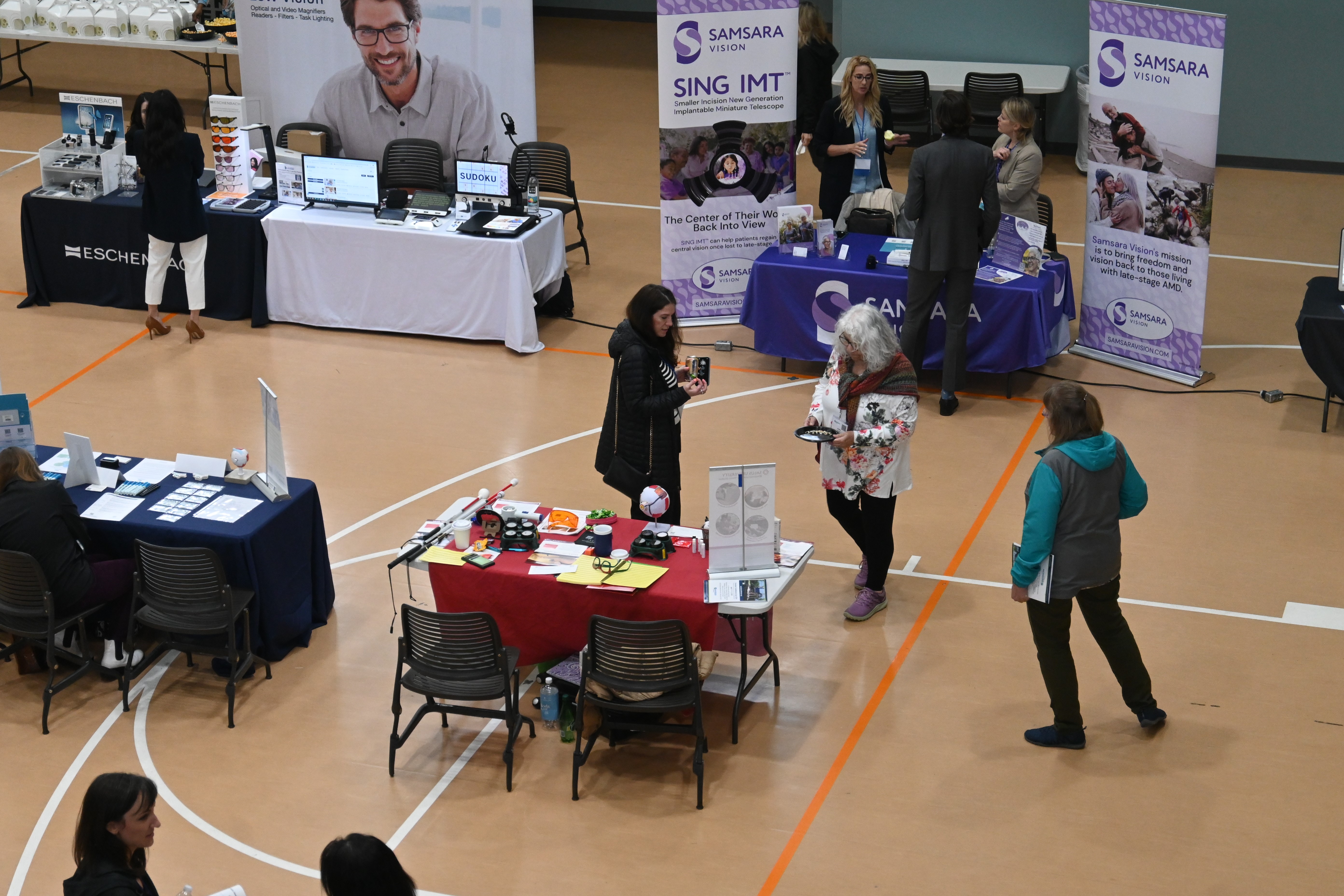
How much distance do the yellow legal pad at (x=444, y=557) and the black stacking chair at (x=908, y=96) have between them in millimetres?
8446

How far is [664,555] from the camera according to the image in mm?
6227

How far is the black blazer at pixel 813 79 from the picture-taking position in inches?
473

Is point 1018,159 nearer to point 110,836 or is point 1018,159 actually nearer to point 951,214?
point 951,214

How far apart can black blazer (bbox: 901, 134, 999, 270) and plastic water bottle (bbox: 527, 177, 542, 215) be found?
2818mm

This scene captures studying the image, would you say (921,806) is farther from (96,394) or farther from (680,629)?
(96,394)

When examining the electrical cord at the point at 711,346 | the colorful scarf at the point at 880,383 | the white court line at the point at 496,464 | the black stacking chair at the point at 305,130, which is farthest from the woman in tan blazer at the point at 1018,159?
the black stacking chair at the point at 305,130

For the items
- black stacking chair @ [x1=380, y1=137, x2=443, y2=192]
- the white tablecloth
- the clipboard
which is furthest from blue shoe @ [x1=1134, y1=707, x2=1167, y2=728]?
black stacking chair @ [x1=380, y1=137, x2=443, y2=192]

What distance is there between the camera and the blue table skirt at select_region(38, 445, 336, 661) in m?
6.46

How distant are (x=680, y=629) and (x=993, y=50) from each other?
10.1 meters

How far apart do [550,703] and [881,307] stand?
4.13m

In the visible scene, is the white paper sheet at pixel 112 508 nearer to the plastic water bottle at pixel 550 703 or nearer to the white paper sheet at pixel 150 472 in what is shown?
the white paper sheet at pixel 150 472

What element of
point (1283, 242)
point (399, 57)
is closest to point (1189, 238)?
point (1283, 242)

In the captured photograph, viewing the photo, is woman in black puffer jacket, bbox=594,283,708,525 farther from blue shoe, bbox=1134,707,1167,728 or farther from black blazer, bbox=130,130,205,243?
black blazer, bbox=130,130,205,243

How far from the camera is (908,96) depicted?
44.5ft
